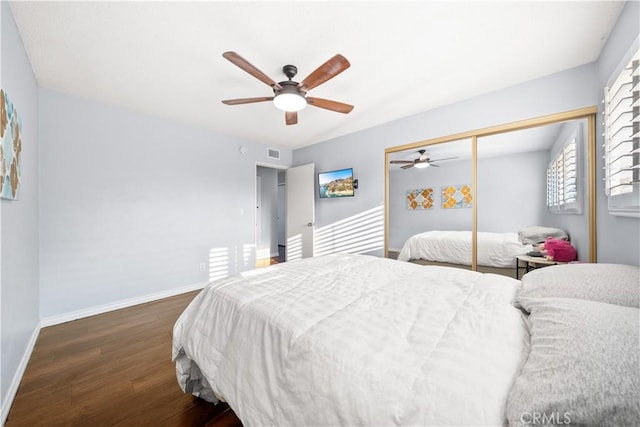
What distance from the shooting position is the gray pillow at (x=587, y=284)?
922mm

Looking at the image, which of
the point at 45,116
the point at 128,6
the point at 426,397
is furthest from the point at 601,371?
the point at 45,116

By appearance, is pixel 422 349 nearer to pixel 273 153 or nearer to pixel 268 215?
pixel 273 153

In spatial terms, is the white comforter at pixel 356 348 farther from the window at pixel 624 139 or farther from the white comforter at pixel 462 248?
the white comforter at pixel 462 248

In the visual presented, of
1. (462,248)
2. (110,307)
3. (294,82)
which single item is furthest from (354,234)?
(110,307)

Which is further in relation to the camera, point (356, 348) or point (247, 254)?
point (247, 254)

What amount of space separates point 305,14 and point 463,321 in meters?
1.94

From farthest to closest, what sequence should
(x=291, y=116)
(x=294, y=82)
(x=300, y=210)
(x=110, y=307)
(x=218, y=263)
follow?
(x=300, y=210) < (x=218, y=263) < (x=110, y=307) < (x=291, y=116) < (x=294, y=82)

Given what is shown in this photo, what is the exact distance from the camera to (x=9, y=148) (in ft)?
5.02

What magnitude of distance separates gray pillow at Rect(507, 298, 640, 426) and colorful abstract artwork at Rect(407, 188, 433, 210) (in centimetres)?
251

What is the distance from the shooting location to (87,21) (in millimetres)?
1688

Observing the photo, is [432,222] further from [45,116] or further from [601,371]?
[45,116]

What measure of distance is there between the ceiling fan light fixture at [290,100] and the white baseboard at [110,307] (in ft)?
9.55

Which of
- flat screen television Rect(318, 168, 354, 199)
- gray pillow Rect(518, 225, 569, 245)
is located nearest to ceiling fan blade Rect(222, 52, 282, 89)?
flat screen television Rect(318, 168, 354, 199)

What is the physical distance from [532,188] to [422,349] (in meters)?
2.53
